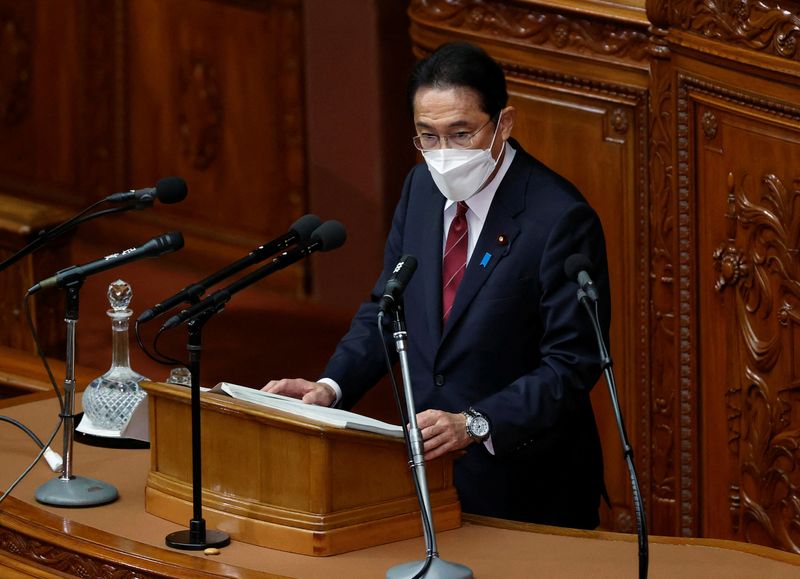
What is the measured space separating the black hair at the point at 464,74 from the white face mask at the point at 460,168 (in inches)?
2.6

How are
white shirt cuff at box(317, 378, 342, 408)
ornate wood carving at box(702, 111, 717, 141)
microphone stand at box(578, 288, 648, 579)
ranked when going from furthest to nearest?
ornate wood carving at box(702, 111, 717, 141)
white shirt cuff at box(317, 378, 342, 408)
microphone stand at box(578, 288, 648, 579)

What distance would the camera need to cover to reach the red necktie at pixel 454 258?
359 centimetres

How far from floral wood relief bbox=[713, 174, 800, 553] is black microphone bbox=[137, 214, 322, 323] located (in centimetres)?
178

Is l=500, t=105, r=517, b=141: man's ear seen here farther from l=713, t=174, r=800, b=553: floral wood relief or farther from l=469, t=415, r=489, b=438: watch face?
l=713, t=174, r=800, b=553: floral wood relief

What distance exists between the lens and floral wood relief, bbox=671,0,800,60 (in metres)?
4.24

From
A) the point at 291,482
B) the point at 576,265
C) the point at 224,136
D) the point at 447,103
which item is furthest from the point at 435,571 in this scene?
the point at 224,136

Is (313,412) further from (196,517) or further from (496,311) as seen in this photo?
(496,311)

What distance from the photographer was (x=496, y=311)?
3.48m

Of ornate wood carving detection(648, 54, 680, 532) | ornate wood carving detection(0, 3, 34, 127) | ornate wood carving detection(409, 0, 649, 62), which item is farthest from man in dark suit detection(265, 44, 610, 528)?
ornate wood carving detection(0, 3, 34, 127)

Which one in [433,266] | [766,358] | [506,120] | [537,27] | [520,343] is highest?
[537,27]

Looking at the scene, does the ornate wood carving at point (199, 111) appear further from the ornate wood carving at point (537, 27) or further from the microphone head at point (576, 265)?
the microphone head at point (576, 265)

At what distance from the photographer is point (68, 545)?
3.05 meters

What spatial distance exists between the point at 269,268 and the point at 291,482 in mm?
416

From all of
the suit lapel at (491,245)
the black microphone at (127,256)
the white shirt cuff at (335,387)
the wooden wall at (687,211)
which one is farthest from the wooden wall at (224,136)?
the black microphone at (127,256)
